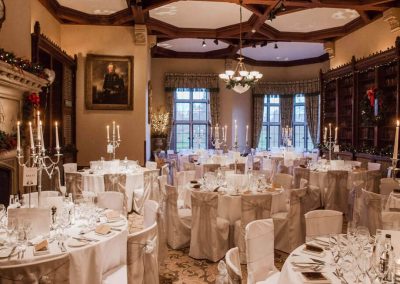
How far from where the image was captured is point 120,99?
31.8ft

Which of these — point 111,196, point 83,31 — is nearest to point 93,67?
point 83,31

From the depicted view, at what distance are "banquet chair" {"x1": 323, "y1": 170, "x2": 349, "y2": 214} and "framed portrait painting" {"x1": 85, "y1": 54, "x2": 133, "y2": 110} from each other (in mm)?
5369

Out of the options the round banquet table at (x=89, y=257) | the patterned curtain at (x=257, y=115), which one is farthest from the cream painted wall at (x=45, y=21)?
the patterned curtain at (x=257, y=115)

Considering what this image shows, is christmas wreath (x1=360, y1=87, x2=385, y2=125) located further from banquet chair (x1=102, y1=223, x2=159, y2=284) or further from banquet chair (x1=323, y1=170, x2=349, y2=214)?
banquet chair (x1=102, y1=223, x2=159, y2=284)

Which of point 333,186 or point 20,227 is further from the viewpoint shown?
point 333,186

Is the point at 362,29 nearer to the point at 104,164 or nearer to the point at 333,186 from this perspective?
the point at 333,186

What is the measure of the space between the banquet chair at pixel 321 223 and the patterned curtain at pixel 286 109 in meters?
11.2

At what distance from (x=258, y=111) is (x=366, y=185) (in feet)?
25.0

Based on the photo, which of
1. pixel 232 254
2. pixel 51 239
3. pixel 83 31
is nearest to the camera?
pixel 232 254

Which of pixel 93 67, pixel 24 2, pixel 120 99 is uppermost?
pixel 24 2

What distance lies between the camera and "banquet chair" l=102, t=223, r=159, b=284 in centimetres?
286

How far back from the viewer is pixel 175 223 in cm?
509

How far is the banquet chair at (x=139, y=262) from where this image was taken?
2859 mm

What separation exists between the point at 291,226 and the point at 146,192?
3.15m
